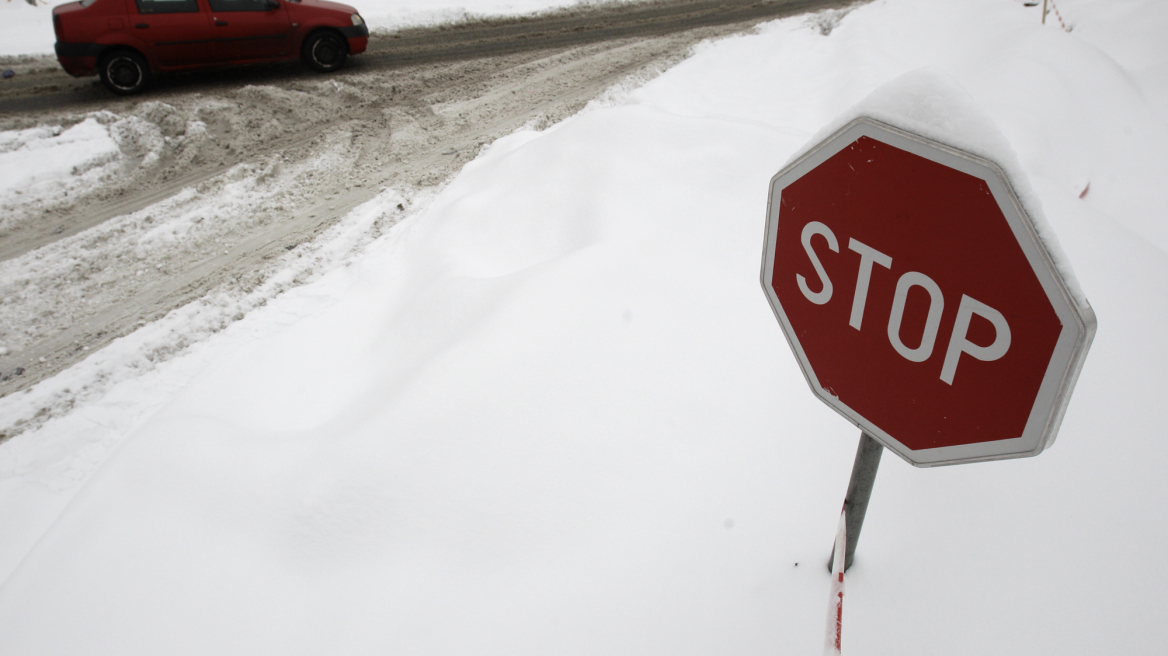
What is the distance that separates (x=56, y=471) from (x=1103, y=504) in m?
4.73

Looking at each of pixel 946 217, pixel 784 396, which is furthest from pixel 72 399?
pixel 946 217

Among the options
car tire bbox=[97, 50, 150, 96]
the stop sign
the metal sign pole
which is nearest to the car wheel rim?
car tire bbox=[97, 50, 150, 96]

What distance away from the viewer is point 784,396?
7.62 ft

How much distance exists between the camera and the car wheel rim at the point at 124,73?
24.6 feet

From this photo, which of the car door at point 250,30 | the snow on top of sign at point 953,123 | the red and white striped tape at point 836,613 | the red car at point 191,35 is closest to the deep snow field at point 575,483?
the snow on top of sign at point 953,123

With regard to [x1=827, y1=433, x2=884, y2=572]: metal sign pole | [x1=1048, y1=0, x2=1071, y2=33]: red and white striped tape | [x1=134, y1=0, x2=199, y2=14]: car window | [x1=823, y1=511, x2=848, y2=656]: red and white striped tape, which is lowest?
[x1=823, y1=511, x2=848, y2=656]: red and white striped tape

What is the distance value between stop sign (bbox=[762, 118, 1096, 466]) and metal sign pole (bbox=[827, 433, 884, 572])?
0.11 m

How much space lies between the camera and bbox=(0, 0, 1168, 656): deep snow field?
170 centimetres

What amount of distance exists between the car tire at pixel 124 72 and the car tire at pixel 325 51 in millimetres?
1977

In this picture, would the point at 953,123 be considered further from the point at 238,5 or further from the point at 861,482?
the point at 238,5

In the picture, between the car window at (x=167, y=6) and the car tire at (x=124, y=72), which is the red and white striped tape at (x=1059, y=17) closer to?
the car window at (x=167, y=6)

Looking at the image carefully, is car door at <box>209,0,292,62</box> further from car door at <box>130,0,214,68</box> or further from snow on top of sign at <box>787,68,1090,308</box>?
snow on top of sign at <box>787,68,1090,308</box>

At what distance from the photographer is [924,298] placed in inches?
36.6

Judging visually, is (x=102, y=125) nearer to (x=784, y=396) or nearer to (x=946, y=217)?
(x=784, y=396)
